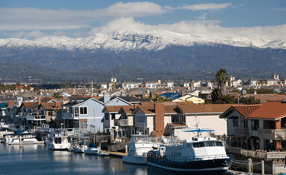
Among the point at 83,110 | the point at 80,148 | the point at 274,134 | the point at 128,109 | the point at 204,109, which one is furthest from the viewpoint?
the point at 83,110

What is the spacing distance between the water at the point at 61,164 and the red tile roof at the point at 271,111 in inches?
584

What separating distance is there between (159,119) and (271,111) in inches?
1054

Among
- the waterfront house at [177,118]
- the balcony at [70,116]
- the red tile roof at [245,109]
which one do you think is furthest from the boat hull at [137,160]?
the balcony at [70,116]

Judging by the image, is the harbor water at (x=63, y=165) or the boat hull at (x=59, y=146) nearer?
the harbor water at (x=63, y=165)

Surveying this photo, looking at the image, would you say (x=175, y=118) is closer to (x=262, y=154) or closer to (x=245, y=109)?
(x=245, y=109)

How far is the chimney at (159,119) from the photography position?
242ft

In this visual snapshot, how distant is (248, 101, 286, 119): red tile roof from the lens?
47.4m

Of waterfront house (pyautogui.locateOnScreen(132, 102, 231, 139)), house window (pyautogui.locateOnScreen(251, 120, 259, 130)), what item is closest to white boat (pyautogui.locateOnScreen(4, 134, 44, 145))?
waterfront house (pyautogui.locateOnScreen(132, 102, 231, 139))

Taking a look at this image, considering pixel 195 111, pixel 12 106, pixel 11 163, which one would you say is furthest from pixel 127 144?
pixel 12 106

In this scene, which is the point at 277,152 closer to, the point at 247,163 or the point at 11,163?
the point at 247,163

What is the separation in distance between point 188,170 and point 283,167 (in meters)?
9.33

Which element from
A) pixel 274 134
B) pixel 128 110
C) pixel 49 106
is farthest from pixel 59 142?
pixel 274 134

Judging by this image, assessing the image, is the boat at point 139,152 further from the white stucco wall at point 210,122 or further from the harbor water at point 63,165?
the white stucco wall at point 210,122

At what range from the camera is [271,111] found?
162ft
